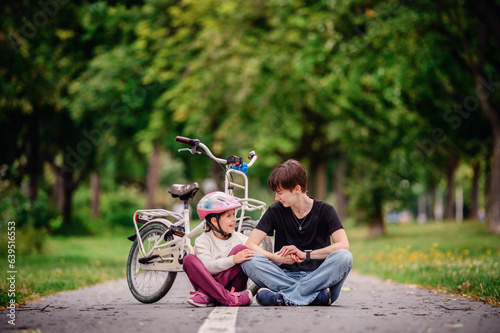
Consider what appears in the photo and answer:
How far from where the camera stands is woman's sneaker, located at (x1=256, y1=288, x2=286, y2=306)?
6.11 metres

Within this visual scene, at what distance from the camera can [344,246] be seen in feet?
19.8

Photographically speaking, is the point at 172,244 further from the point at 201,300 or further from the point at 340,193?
the point at 340,193

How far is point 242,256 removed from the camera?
19.7ft

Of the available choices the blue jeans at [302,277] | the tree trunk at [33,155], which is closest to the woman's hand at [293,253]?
the blue jeans at [302,277]

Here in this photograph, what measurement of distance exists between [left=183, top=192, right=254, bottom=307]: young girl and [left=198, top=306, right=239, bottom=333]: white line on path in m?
0.22

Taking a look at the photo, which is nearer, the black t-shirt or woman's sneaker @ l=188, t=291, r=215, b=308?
woman's sneaker @ l=188, t=291, r=215, b=308

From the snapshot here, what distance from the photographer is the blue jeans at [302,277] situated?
5.96 metres

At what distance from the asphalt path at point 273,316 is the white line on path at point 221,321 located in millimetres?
21

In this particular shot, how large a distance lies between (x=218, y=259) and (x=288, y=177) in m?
1.00

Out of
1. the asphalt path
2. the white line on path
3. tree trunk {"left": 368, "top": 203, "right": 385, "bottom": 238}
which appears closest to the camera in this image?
the white line on path

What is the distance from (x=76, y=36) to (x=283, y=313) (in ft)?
61.5

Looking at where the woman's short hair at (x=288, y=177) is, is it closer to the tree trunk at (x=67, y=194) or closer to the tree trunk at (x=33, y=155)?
the tree trunk at (x=33, y=155)

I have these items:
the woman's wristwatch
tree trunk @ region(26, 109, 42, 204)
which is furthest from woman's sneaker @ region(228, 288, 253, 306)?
tree trunk @ region(26, 109, 42, 204)

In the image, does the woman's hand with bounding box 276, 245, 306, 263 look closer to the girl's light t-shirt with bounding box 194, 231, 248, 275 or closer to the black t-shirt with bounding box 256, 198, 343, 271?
the black t-shirt with bounding box 256, 198, 343, 271
